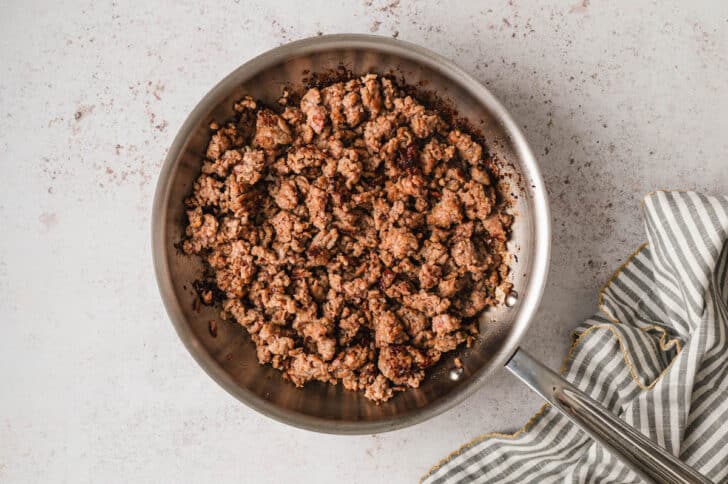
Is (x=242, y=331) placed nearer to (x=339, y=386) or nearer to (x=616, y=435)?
(x=339, y=386)

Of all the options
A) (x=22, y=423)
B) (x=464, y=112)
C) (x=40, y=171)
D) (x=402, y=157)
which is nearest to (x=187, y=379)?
(x=22, y=423)

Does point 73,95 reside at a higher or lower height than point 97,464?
higher

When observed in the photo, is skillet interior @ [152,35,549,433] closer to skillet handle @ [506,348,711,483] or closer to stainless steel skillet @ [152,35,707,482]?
stainless steel skillet @ [152,35,707,482]

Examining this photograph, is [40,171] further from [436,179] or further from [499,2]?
[499,2]

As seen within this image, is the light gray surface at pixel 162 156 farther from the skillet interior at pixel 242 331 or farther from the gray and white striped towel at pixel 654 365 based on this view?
the skillet interior at pixel 242 331

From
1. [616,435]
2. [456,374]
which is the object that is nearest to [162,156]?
[456,374]
